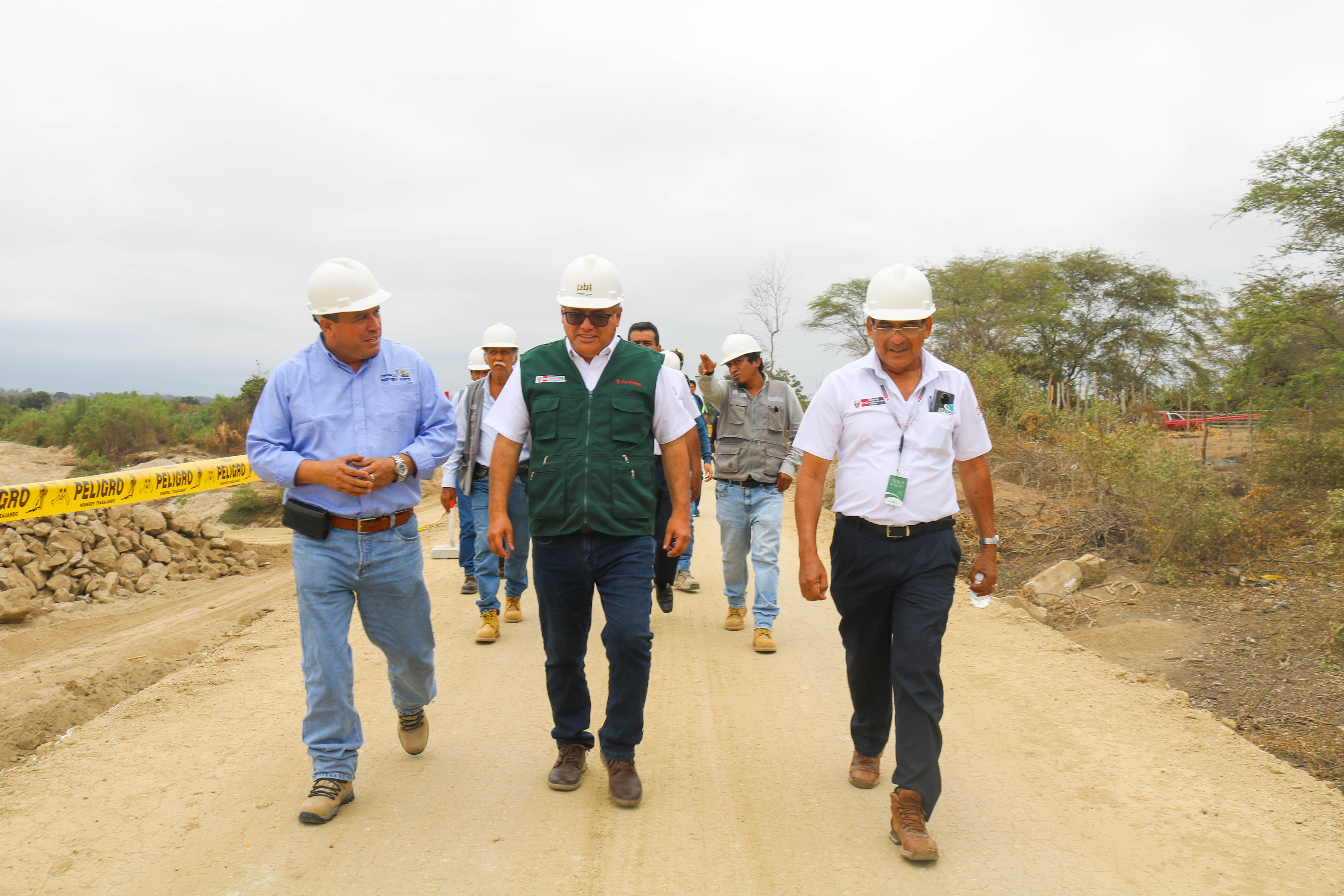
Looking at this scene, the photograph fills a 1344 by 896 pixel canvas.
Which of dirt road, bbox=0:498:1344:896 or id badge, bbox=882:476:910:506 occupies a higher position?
id badge, bbox=882:476:910:506

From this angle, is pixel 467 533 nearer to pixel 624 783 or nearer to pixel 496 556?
pixel 496 556

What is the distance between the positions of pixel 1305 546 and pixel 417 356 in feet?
29.6

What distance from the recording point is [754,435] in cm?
687

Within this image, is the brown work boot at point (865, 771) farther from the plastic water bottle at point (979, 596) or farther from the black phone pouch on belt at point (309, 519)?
the black phone pouch on belt at point (309, 519)

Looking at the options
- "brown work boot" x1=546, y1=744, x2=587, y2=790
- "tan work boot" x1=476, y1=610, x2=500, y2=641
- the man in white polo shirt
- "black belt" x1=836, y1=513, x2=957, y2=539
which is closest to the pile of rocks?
"tan work boot" x1=476, y1=610, x2=500, y2=641

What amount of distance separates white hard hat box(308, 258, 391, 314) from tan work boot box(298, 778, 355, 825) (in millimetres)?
1970

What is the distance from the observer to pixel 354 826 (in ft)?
12.5

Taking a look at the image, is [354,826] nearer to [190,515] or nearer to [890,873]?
[890,873]

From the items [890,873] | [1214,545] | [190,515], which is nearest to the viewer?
[890,873]

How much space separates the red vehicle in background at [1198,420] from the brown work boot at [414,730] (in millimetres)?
10151

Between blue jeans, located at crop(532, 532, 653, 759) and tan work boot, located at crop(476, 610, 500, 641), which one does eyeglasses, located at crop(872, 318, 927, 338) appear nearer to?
blue jeans, located at crop(532, 532, 653, 759)

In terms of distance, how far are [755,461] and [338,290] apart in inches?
143

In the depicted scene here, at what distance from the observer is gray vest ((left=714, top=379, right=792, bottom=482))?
22.5ft

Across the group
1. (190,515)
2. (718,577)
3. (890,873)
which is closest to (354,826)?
(890,873)
